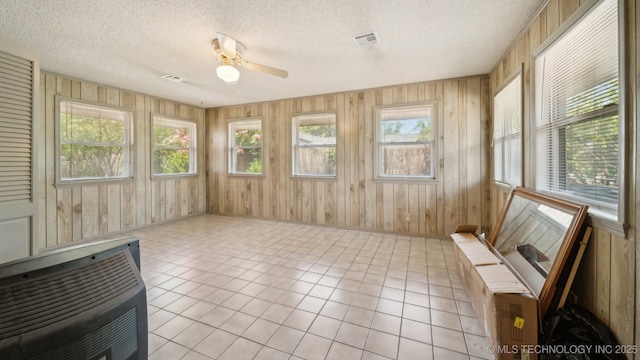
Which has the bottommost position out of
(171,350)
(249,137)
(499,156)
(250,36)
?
(171,350)

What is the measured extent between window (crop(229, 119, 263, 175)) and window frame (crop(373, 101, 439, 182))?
8.50 feet

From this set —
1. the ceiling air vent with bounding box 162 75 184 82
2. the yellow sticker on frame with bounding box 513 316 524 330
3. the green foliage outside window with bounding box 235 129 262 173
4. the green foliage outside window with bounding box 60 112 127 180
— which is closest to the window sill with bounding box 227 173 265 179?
the green foliage outside window with bounding box 235 129 262 173

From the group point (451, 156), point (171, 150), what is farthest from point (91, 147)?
point (451, 156)

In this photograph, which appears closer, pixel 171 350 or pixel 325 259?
pixel 171 350

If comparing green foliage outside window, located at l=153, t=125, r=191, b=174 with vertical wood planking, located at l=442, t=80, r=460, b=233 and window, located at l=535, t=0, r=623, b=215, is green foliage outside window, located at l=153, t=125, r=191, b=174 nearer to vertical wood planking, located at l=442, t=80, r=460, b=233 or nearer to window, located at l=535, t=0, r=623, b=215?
vertical wood planking, located at l=442, t=80, r=460, b=233

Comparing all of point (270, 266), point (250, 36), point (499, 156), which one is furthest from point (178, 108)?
point (499, 156)

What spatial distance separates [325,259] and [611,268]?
98.9 inches

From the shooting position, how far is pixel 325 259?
3.27 meters

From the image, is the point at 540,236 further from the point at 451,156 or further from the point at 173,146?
the point at 173,146

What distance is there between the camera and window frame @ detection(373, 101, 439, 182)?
13.5ft

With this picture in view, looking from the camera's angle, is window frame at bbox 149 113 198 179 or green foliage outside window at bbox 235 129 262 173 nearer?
window frame at bbox 149 113 198 179

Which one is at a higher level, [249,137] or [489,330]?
[249,137]

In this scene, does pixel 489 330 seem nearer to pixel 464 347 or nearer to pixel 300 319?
pixel 464 347

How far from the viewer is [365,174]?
4578 mm
